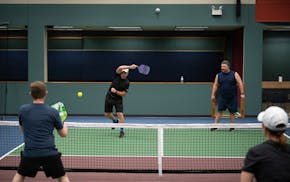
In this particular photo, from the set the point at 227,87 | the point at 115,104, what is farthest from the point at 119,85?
the point at 227,87

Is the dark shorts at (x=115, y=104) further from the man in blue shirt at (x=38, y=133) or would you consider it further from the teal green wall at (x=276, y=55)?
the teal green wall at (x=276, y=55)

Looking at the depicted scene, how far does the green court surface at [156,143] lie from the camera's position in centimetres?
950

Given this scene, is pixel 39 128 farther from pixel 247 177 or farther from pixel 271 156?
pixel 271 156

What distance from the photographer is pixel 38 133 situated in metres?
5.08

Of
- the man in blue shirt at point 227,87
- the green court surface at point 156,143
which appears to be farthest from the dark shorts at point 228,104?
the green court surface at point 156,143

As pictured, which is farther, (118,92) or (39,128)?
(118,92)

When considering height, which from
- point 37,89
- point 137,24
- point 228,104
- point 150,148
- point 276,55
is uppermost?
point 137,24

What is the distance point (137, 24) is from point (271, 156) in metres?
13.6

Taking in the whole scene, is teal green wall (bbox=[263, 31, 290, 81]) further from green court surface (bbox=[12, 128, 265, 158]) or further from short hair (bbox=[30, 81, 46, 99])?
short hair (bbox=[30, 81, 46, 99])

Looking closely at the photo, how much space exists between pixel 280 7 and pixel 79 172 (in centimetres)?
1100

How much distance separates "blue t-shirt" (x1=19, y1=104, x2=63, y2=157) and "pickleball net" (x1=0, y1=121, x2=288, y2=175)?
91.0 inches

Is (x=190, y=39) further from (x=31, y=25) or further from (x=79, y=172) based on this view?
(x=79, y=172)

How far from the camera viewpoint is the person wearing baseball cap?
10.3ft

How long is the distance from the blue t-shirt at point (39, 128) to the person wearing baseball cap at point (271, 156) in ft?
8.58
